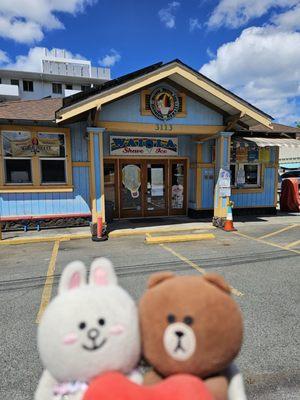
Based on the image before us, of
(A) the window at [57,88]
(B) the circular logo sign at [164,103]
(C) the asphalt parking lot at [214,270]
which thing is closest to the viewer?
(C) the asphalt parking lot at [214,270]

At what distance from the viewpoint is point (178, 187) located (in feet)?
39.3

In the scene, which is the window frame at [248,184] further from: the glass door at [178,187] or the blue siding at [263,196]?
the glass door at [178,187]

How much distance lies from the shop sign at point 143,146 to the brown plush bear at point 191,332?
31.6 feet

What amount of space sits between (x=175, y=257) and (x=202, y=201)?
5.26 metres

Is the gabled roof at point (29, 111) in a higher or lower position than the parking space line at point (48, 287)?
higher

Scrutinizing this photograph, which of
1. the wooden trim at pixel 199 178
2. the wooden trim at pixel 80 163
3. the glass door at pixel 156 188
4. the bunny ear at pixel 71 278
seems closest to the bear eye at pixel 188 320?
the bunny ear at pixel 71 278

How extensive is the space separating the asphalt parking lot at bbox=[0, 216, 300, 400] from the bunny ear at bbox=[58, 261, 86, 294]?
1.63m

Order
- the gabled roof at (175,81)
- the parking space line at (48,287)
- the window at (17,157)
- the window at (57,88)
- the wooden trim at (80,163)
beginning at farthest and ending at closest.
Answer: the window at (57,88) → the wooden trim at (80,163) → the window at (17,157) → the gabled roof at (175,81) → the parking space line at (48,287)

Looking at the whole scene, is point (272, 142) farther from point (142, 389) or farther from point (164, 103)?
point (142, 389)

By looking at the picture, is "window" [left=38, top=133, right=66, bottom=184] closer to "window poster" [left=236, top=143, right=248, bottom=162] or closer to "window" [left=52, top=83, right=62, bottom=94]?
"window poster" [left=236, top=143, right=248, bottom=162]

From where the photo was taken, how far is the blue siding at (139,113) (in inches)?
343

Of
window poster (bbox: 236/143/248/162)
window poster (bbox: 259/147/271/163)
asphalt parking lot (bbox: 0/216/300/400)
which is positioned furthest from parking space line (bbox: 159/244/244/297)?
window poster (bbox: 259/147/271/163)

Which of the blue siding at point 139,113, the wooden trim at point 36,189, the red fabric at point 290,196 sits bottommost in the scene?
the red fabric at point 290,196

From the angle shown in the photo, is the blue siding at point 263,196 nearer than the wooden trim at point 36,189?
No
